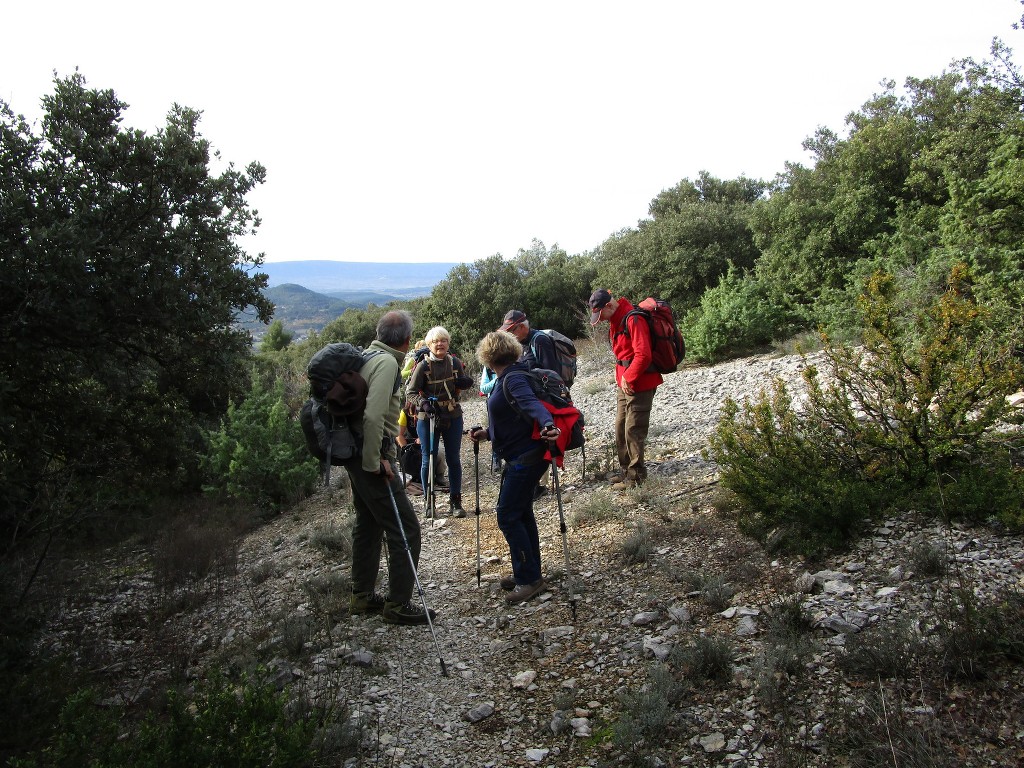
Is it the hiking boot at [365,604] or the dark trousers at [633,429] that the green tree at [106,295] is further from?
the dark trousers at [633,429]

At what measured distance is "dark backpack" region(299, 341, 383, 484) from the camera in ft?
14.7

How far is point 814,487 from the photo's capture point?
4727mm

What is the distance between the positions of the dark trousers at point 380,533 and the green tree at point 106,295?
233cm

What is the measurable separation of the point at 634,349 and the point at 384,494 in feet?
10.6

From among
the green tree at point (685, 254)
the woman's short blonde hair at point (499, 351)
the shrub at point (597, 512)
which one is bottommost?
the shrub at point (597, 512)

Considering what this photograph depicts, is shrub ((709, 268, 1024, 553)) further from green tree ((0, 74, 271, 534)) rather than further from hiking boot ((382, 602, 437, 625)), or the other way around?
green tree ((0, 74, 271, 534))

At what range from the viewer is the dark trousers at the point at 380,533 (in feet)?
15.6

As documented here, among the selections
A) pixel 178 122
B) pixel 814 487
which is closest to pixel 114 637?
pixel 178 122

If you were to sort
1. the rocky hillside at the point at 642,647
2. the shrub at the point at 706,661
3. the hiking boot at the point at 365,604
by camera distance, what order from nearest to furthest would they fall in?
the rocky hillside at the point at 642,647 < the shrub at the point at 706,661 < the hiking boot at the point at 365,604

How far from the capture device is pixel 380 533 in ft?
16.5

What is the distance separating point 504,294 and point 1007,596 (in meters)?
27.4

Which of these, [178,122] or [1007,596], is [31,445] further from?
[1007,596]

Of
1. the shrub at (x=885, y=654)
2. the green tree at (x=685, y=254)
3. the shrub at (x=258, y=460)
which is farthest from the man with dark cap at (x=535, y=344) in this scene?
the green tree at (x=685, y=254)

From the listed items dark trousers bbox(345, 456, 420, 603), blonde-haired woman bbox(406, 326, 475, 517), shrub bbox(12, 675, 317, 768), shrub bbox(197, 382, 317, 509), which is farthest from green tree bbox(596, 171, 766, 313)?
shrub bbox(12, 675, 317, 768)
